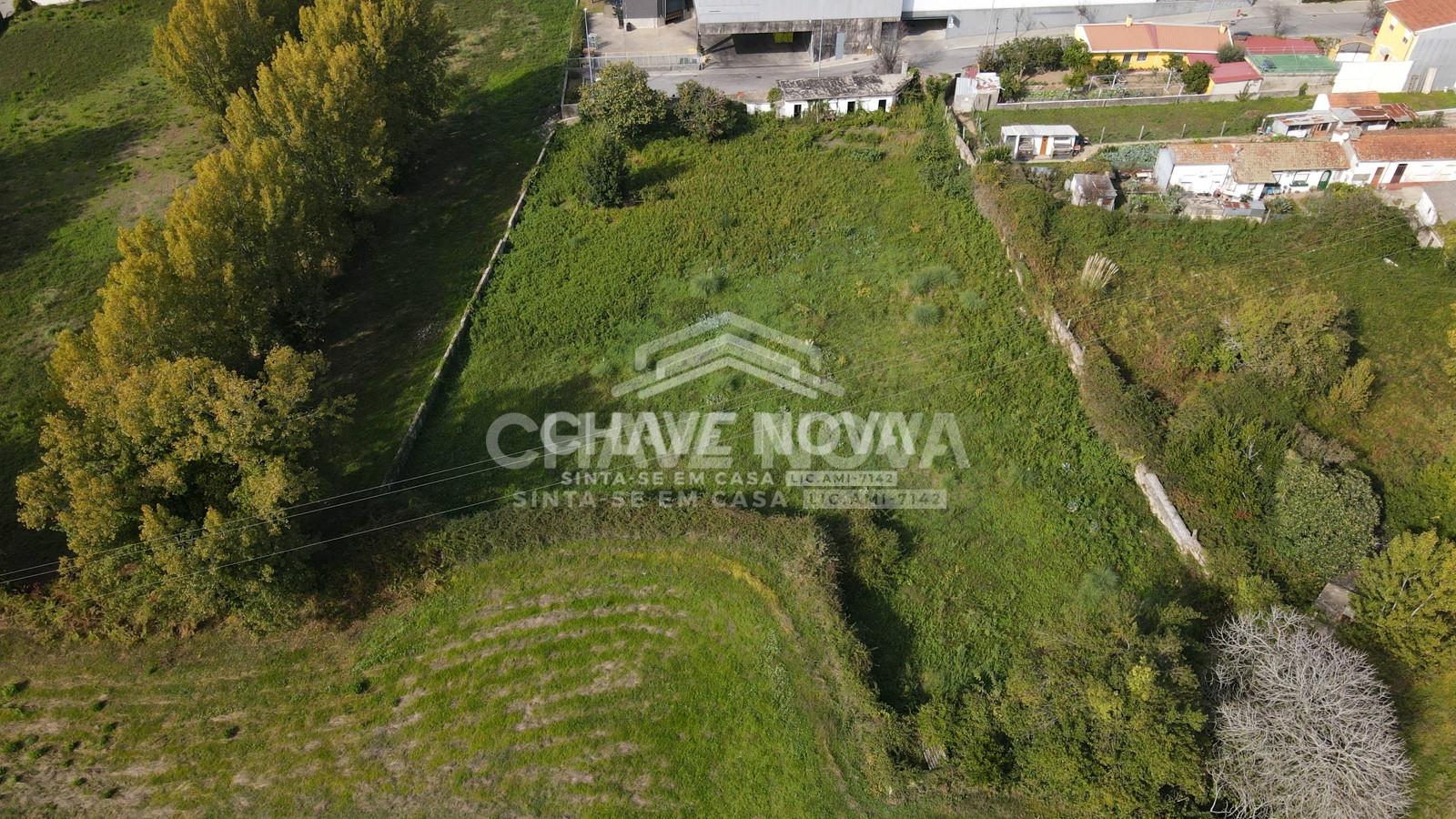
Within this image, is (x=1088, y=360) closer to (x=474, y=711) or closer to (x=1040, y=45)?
(x=474, y=711)

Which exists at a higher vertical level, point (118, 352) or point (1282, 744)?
point (118, 352)

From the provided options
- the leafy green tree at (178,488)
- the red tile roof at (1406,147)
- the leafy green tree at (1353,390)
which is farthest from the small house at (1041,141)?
the leafy green tree at (178,488)

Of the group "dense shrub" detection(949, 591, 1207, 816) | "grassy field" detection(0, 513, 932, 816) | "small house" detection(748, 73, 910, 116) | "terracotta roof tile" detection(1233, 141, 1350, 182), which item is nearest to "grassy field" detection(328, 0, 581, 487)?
"grassy field" detection(0, 513, 932, 816)

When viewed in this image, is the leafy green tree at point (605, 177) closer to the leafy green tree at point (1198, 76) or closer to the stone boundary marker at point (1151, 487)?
the stone boundary marker at point (1151, 487)

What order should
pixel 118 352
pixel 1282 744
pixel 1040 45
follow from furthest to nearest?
pixel 1040 45 → pixel 118 352 → pixel 1282 744

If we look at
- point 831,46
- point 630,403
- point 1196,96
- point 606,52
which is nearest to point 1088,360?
point 630,403

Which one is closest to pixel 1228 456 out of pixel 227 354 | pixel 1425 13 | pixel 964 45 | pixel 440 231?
pixel 1425 13
